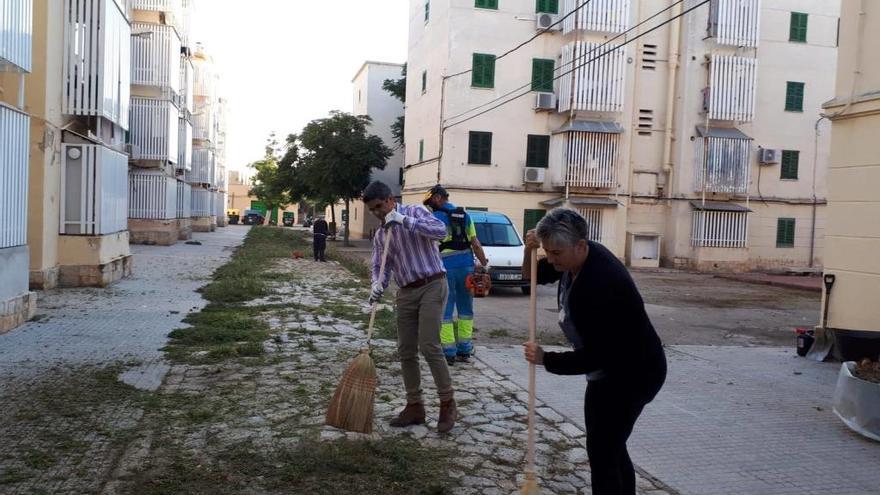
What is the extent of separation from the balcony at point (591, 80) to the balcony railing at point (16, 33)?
20059 millimetres

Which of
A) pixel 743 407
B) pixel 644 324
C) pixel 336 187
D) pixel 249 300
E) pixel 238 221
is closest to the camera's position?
pixel 644 324

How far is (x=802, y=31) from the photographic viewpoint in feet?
92.9

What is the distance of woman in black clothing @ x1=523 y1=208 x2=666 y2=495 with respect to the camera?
Result: 11.4 feet

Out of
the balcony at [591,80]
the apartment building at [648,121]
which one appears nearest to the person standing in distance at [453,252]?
the apartment building at [648,121]

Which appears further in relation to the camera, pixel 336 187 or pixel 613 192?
pixel 336 187

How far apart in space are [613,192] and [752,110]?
5.99m

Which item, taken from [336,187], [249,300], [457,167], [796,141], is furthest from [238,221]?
[249,300]

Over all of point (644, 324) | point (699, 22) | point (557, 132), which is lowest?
point (644, 324)

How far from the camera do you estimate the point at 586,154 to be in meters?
27.0

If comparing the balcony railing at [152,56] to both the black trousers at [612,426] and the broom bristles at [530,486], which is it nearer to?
the broom bristles at [530,486]

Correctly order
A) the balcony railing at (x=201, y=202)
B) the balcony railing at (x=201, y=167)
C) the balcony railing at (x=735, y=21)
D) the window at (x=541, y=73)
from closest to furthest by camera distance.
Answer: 1. the balcony railing at (x=735, y=21)
2. the window at (x=541, y=73)
3. the balcony railing at (x=201, y=167)
4. the balcony railing at (x=201, y=202)

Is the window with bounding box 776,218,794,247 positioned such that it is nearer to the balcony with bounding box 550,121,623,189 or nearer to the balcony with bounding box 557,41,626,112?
the balcony with bounding box 550,121,623,189

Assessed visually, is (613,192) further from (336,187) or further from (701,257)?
(336,187)

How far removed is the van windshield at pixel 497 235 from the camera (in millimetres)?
16516
